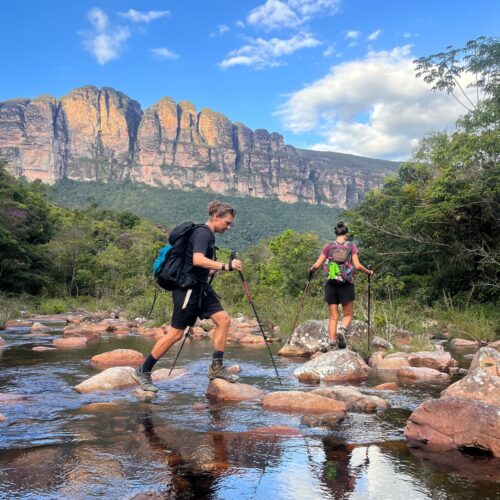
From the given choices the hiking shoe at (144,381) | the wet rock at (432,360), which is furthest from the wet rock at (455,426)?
the wet rock at (432,360)

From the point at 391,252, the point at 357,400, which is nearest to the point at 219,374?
the point at 357,400

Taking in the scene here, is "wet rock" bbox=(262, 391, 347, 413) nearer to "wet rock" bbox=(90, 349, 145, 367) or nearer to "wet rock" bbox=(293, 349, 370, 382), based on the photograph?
"wet rock" bbox=(293, 349, 370, 382)

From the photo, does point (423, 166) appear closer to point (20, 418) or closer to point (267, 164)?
point (20, 418)

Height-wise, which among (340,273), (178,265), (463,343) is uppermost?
(178,265)

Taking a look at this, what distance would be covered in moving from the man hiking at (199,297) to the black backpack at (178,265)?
3 cm

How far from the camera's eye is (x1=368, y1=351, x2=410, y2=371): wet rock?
6.96 meters

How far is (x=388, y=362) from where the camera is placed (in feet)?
23.1

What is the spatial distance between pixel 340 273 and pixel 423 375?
1796 mm

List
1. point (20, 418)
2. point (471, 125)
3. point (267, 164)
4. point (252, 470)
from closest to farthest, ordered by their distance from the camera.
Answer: point (252, 470), point (20, 418), point (471, 125), point (267, 164)

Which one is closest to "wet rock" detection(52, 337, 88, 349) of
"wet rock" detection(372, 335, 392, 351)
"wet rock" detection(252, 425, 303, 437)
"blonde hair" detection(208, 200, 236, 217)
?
"wet rock" detection(372, 335, 392, 351)

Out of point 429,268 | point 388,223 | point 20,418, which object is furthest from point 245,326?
point 20,418

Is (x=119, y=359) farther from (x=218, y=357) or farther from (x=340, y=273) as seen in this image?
(x=340, y=273)

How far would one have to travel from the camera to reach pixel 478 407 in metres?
3.49

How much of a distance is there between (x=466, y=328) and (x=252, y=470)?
9.06 meters
